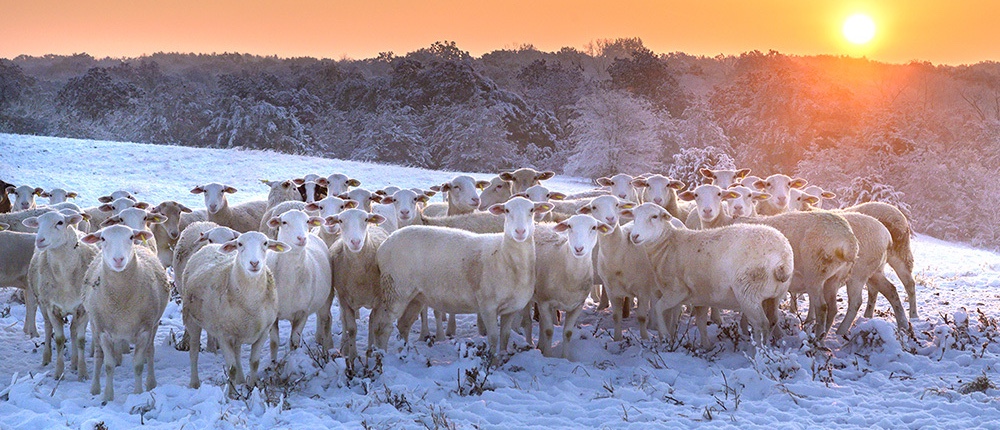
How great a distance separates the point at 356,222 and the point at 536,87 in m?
47.5

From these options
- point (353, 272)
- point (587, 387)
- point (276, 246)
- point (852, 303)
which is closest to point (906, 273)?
point (852, 303)

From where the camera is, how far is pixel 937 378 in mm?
8164

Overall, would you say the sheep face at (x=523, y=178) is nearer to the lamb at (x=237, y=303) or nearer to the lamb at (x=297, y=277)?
the lamb at (x=297, y=277)

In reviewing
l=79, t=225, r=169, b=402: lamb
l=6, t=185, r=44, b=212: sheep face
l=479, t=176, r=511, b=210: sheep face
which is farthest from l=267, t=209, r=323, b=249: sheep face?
l=6, t=185, r=44, b=212: sheep face

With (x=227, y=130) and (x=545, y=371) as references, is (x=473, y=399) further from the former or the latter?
(x=227, y=130)

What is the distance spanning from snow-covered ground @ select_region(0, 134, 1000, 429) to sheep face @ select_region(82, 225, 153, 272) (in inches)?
48.3

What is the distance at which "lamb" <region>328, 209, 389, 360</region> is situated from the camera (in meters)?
9.16

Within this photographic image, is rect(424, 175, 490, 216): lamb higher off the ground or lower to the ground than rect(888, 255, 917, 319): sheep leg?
higher

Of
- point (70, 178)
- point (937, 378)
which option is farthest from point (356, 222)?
point (70, 178)

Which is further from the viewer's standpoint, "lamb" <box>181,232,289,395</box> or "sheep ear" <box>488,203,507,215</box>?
"sheep ear" <box>488,203,507,215</box>

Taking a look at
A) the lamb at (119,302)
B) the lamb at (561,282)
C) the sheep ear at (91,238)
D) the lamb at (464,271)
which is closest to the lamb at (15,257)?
the lamb at (119,302)

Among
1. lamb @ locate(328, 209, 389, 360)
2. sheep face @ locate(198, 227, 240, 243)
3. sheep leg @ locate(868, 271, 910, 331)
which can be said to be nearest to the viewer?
lamb @ locate(328, 209, 389, 360)

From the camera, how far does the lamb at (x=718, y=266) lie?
855 centimetres

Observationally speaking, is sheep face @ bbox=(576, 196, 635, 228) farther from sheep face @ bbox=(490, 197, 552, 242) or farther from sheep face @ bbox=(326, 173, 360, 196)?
sheep face @ bbox=(326, 173, 360, 196)
